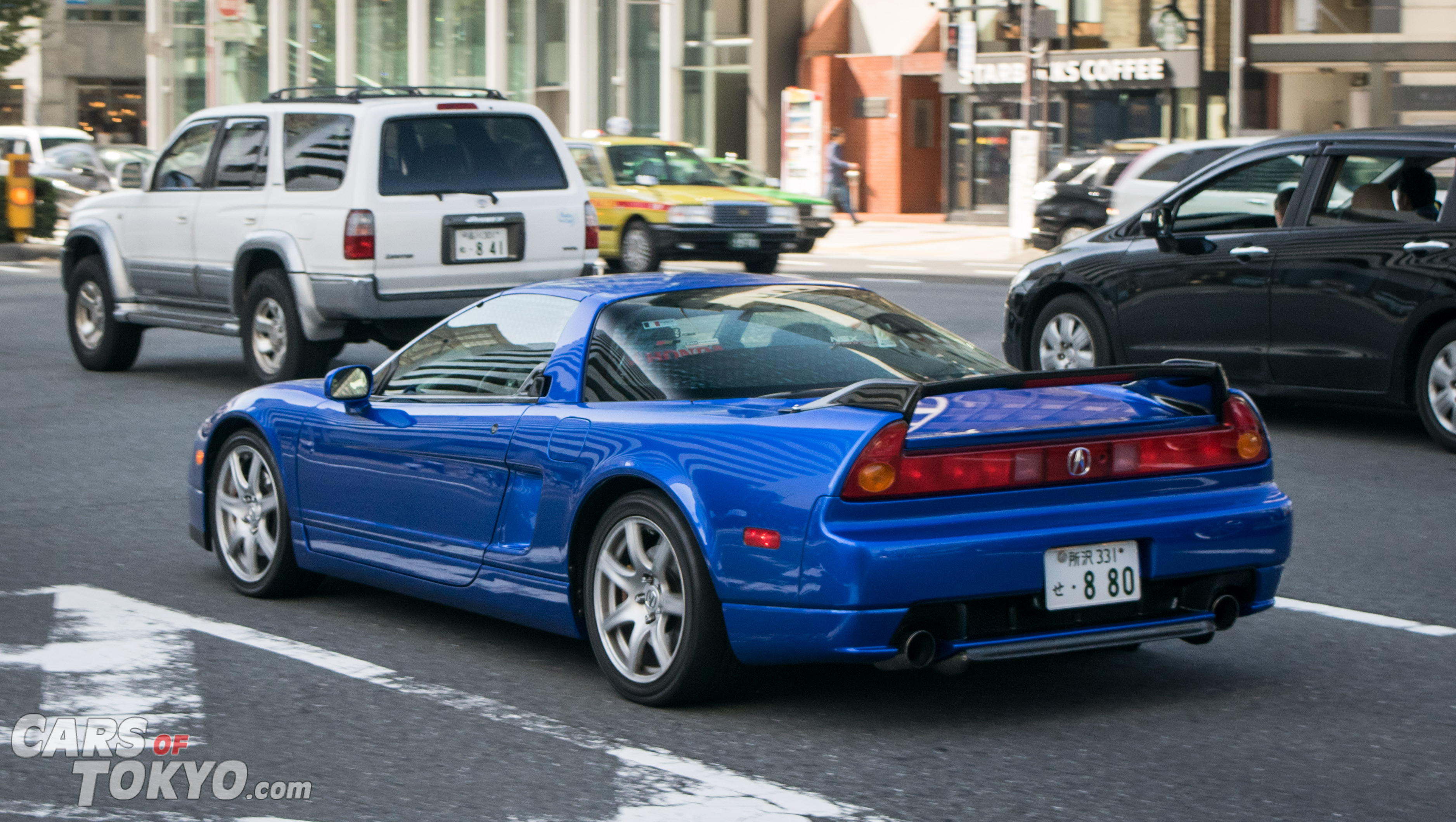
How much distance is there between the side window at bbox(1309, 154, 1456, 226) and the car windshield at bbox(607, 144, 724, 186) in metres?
14.4

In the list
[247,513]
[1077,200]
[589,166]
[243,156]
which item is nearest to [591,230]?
[243,156]

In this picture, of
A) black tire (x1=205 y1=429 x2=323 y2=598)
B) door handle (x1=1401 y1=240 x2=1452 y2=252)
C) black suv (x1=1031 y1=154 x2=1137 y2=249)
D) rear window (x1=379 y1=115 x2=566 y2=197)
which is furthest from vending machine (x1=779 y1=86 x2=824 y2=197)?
black tire (x1=205 y1=429 x2=323 y2=598)

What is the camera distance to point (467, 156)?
12.5 meters

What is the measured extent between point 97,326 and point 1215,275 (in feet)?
26.9

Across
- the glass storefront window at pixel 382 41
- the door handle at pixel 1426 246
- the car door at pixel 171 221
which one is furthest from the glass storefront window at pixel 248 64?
the door handle at pixel 1426 246

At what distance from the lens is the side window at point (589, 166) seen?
78.8 ft

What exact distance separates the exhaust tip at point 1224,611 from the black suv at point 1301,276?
5.00 m

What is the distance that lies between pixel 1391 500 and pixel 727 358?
425cm

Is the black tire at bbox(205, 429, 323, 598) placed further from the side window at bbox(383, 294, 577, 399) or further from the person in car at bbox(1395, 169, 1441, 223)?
the person in car at bbox(1395, 169, 1441, 223)

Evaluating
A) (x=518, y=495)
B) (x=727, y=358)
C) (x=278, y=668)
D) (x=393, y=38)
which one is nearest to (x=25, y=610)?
(x=278, y=668)

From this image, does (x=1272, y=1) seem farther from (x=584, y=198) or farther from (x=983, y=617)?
(x=983, y=617)

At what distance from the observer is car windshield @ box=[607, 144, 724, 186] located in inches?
953

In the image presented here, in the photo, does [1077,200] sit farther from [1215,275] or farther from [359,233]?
[359,233]

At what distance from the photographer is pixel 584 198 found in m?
12.9
